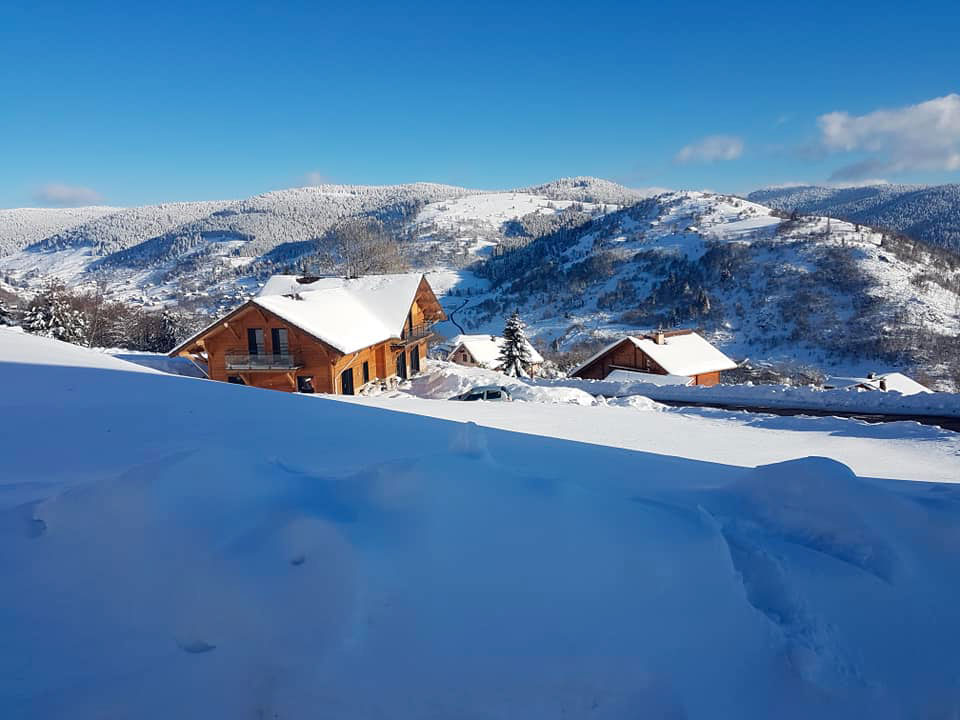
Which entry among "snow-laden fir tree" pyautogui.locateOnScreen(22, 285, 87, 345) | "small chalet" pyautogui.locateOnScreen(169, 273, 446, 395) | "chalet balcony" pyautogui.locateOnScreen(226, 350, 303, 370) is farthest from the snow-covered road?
"snow-laden fir tree" pyautogui.locateOnScreen(22, 285, 87, 345)

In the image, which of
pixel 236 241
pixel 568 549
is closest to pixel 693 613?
pixel 568 549

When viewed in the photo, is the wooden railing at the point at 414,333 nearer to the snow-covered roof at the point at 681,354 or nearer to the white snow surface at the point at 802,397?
the white snow surface at the point at 802,397

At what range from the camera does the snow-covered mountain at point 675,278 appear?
7950cm

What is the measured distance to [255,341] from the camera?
2120cm

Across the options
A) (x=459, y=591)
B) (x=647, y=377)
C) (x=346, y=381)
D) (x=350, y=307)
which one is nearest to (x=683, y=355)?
(x=647, y=377)

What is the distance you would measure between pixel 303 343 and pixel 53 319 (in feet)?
55.6

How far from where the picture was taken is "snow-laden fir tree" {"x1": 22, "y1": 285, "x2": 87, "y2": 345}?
89.6 feet

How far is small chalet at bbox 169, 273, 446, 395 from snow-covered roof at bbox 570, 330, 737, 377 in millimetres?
13311

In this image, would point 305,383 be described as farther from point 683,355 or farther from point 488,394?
point 683,355

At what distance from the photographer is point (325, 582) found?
286cm

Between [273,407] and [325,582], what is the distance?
5.12 m

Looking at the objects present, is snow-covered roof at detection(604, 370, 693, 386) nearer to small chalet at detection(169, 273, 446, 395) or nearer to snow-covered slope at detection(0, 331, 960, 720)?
small chalet at detection(169, 273, 446, 395)

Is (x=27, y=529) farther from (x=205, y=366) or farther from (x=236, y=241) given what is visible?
(x=236, y=241)

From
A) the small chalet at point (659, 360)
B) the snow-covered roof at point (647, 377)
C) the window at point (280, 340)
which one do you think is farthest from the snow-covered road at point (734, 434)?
the small chalet at point (659, 360)
